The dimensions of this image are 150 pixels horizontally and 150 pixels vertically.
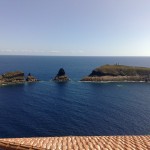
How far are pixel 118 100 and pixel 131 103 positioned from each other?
798cm

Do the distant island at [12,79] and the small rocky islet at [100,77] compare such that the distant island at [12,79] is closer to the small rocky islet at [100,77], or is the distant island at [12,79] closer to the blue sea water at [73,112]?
the small rocky islet at [100,77]

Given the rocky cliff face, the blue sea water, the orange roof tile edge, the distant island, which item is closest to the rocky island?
the rocky cliff face

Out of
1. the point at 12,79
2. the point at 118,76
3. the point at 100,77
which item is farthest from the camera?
the point at 118,76

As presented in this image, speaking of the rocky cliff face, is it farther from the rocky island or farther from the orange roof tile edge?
the orange roof tile edge

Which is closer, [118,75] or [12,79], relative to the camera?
[12,79]

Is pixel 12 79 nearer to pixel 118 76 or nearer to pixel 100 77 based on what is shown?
pixel 100 77

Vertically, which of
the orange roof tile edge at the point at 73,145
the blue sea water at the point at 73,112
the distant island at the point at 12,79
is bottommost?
the blue sea water at the point at 73,112

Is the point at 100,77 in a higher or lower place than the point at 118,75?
lower

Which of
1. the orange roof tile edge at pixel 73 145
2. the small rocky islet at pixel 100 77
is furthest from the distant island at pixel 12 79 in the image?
the orange roof tile edge at pixel 73 145

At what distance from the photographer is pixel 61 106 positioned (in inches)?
4178

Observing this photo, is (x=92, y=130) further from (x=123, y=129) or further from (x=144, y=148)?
(x=144, y=148)

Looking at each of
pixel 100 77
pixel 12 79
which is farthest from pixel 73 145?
pixel 100 77

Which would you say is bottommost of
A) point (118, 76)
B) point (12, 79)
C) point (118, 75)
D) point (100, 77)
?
point (12, 79)

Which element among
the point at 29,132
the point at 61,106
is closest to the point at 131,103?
the point at 61,106
